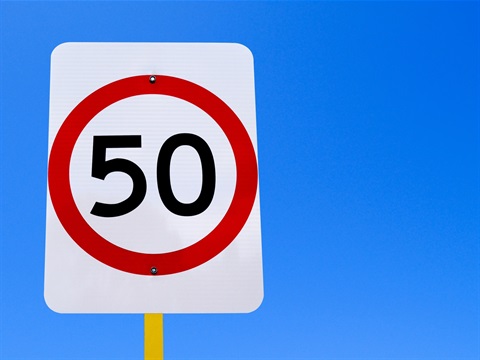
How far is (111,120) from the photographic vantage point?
112 centimetres

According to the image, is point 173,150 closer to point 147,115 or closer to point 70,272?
point 147,115

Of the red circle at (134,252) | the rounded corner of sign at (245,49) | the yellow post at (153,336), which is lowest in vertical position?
the yellow post at (153,336)

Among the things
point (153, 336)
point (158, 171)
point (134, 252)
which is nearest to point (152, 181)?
point (158, 171)

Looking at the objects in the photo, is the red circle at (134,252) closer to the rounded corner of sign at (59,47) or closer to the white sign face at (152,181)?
the white sign face at (152,181)

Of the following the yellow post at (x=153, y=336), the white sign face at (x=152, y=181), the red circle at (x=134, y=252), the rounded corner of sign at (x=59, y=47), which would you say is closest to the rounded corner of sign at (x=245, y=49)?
the white sign face at (x=152, y=181)

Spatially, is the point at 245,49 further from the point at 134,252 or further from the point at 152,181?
the point at 134,252

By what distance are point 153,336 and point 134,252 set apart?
0.20 metres

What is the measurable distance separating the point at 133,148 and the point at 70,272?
0.33m

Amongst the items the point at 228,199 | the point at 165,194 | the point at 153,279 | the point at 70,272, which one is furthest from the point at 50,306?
the point at 228,199

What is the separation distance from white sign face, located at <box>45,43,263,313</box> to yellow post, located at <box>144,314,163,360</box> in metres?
0.02

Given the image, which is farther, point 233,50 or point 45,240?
point 233,50

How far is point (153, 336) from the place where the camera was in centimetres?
103

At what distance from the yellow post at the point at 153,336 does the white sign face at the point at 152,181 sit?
0.07 ft

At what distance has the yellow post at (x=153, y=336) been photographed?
1.03 metres
